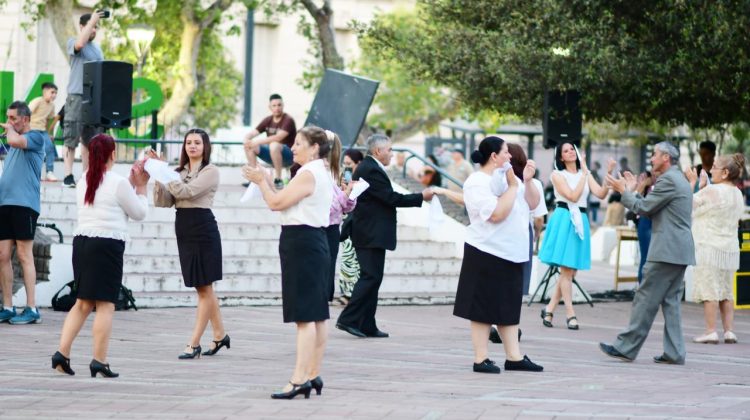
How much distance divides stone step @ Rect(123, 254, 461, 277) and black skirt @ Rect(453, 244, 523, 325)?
6.27 m

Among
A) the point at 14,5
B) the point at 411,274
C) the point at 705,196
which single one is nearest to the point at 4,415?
the point at 705,196

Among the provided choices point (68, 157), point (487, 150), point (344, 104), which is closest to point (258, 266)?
point (68, 157)

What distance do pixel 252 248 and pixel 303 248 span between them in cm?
822

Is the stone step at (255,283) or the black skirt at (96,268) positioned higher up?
the black skirt at (96,268)

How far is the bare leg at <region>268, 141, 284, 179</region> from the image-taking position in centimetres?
1909

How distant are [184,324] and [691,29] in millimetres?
6379

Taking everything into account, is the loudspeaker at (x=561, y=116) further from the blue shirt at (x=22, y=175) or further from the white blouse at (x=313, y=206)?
the white blouse at (x=313, y=206)

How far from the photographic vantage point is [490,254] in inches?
409

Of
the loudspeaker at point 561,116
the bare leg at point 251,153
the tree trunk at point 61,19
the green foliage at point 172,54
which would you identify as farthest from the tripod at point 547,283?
the tree trunk at point 61,19

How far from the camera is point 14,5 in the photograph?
36125mm

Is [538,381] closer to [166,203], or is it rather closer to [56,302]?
[166,203]

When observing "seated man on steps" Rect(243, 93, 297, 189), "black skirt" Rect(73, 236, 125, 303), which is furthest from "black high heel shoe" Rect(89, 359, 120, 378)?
"seated man on steps" Rect(243, 93, 297, 189)

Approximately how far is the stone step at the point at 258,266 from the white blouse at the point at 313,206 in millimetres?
7222

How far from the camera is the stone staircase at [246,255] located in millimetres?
15641
